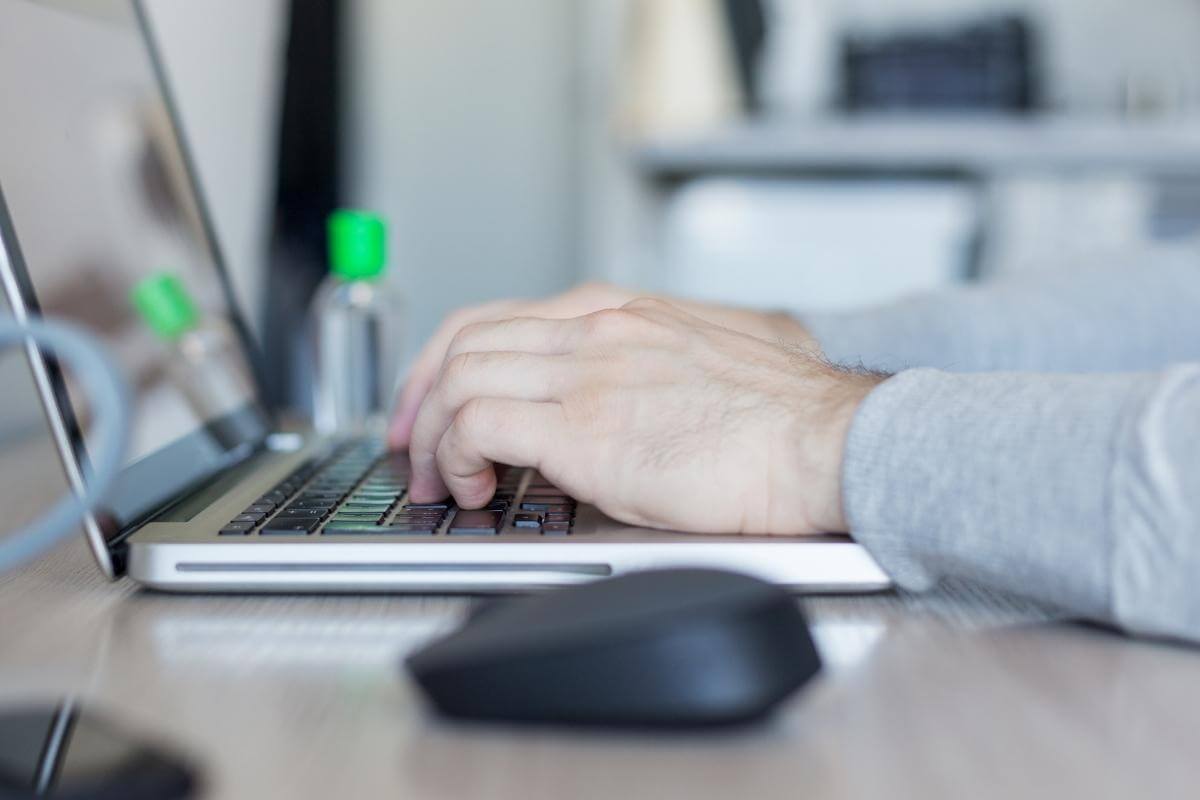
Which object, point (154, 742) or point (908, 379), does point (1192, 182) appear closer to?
point (908, 379)

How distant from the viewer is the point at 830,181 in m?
2.56

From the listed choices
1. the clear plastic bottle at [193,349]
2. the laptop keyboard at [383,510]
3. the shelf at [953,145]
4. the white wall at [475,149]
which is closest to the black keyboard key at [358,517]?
the laptop keyboard at [383,510]

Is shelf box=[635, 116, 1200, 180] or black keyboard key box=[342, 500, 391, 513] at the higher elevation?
black keyboard key box=[342, 500, 391, 513]

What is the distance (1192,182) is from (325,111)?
5.54ft

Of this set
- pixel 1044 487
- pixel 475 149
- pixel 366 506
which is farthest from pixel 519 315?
pixel 475 149

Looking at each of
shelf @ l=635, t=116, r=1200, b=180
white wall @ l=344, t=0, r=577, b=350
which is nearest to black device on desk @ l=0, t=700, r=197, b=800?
shelf @ l=635, t=116, r=1200, b=180

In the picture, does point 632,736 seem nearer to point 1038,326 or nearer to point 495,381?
point 495,381

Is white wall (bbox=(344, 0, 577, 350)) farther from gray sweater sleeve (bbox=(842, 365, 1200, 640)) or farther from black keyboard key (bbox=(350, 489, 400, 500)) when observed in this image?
gray sweater sleeve (bbox=(842, 365, 1200, 640))

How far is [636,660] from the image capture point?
344 mm

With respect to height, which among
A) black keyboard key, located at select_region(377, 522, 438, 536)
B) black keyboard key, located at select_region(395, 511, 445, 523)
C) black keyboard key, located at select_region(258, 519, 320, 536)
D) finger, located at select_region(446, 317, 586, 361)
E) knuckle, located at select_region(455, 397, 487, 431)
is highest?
finger, located at select_region(446, 317, 586, 361)

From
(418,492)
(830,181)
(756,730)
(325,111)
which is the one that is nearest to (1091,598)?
(756,730)

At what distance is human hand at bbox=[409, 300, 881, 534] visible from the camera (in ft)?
1.73

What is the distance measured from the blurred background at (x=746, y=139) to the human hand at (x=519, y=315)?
1223 millimetres

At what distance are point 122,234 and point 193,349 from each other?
10 centimetres
